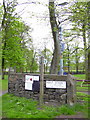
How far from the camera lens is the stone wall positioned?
253 inches

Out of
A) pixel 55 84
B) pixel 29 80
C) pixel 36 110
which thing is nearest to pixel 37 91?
pixel 29 80

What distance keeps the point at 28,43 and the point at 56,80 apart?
2363 centimetres

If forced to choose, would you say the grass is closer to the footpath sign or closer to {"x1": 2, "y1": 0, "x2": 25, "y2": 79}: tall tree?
the footpath sign

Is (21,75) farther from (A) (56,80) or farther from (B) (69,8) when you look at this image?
(B) (69,8)

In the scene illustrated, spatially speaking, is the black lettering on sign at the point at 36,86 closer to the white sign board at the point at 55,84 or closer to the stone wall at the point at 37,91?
the stone wall at the point at 37,91

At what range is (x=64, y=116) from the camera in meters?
5.01

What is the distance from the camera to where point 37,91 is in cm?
693

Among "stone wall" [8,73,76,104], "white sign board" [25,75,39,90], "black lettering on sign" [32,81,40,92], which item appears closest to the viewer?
"stone wall" [8,73,76,104]

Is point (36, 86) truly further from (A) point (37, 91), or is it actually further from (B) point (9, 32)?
(B) point (9, 32)

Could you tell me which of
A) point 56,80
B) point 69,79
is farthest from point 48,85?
point 69,79

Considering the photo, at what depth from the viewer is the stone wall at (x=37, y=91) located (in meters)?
6.43

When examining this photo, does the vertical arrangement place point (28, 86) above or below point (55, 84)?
below

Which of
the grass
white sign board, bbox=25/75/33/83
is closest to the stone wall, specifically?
white sign board, bbox=25/75/33/83

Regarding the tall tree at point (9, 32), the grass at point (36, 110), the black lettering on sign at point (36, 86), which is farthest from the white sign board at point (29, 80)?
the tall tree at point (9, 32)
